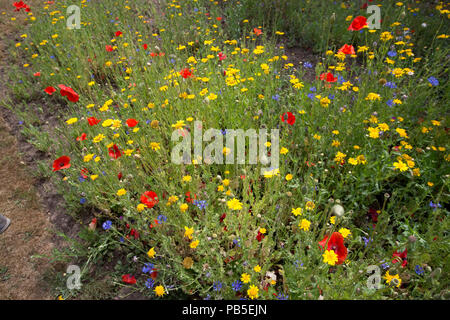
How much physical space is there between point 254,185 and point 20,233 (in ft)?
6.95

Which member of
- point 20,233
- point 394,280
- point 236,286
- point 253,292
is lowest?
point 20,233

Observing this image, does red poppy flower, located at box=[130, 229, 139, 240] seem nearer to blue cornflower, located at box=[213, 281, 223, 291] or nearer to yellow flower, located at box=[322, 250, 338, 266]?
blue cornflower, located at box=[213, 281, 223, 291]

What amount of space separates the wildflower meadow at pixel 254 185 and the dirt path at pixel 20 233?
0.49 ft

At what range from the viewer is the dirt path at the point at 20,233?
6.42ft

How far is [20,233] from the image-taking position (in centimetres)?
229

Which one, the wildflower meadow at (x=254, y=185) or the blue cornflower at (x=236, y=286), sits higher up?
the wildflower meadow at (x=254, y=185)

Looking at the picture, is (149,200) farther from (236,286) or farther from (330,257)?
(330,257)

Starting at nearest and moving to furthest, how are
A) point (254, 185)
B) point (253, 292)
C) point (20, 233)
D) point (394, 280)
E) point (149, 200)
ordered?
1. point (394, 280)
2. point (253, 292)
3. point (149, 200)
4. point (254, 185)
5. point (20, 233)

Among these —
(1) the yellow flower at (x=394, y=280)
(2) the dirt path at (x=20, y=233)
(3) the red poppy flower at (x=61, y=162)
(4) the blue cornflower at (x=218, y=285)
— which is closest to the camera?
(1) the yellow flower at (x=394, y=280)

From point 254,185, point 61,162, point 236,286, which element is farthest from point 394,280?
point 61,162

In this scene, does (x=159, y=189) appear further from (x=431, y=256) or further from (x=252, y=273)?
(x=431, y=256)

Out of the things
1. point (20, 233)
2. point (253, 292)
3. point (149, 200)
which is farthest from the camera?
point (20, 233)

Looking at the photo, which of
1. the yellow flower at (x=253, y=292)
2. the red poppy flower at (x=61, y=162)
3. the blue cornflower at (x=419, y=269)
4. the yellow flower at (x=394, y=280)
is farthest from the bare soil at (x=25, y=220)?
the blue cornflower at (x=419, y=269)

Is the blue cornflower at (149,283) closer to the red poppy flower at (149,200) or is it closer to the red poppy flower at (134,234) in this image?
the red poppy flower at (134,234)
